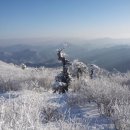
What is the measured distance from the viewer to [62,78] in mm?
16875

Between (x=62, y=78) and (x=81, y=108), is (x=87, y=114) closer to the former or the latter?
(x=81, y=108)

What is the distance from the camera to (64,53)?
58.2 ft

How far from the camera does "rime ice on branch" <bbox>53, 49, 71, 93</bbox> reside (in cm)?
1566

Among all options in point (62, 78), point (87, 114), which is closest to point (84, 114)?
point (87, 114)

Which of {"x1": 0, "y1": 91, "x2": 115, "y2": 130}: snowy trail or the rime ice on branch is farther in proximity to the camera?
the rime ice on branch

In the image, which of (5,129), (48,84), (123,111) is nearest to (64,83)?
(48,84)

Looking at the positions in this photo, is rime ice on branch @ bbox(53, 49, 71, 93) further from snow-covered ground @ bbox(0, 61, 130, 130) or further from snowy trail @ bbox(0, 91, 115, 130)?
snowy trail @ bbox(0, 91, 115, 130)

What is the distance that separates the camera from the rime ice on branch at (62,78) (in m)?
15.7

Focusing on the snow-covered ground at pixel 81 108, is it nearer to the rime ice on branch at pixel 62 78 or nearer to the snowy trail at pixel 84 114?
the snowy trail at pixel 84 114

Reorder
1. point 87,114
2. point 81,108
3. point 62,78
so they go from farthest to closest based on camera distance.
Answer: point 62,78 < point 81,108 < point 87,114

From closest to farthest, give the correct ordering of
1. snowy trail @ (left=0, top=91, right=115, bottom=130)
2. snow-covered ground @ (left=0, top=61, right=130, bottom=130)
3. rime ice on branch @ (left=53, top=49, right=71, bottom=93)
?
snow-covered ground @ (left=0, top=61, right=130, bottom=130) → snowy trail @ (left=0, top=91, right=115, bottom=130) → rime ice on branch @ (left=53, top=49, right=71, bottom=93)

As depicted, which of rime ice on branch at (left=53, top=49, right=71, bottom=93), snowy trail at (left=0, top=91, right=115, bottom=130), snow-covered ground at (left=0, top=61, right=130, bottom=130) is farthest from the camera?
rime ice on branch at (left=53, top=49, right=71, bottom=93)

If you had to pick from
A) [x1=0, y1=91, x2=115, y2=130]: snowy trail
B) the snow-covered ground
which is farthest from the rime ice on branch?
[x1=0, y1=91, x2=115, y2=130]: snowy trail

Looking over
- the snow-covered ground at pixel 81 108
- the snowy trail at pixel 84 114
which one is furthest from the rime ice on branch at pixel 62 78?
the snowy trail at pixel 84 114
